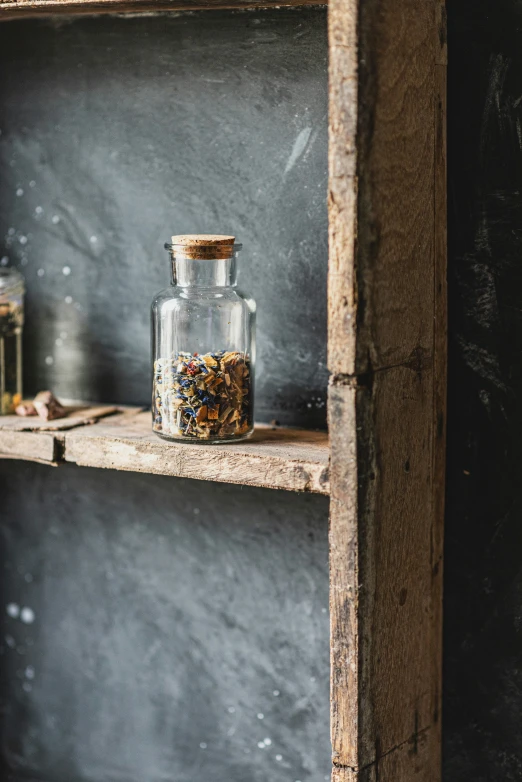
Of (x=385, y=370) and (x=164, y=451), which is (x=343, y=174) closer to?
(x=385, y=370)

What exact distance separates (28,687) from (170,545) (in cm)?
40

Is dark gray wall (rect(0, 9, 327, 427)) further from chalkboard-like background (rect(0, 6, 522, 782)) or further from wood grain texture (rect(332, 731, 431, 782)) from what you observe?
wood grain texture (rect(332, 731, 431, 782))

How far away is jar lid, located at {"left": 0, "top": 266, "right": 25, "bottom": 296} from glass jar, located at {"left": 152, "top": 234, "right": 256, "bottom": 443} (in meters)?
0.29

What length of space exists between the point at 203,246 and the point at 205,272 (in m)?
0.06

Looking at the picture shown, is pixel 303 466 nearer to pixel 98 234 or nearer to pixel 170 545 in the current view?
pixel 170 545

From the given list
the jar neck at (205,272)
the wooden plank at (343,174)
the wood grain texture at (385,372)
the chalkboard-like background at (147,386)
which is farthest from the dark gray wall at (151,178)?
the wooden plank at (343,174)

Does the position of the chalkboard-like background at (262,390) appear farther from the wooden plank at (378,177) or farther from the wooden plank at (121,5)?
the wooden plank at (378,177)

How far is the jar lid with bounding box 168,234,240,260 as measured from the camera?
4.01 feet

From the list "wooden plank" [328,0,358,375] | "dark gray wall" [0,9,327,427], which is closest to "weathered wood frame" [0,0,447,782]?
"wooden plank" [328,0,358,375]

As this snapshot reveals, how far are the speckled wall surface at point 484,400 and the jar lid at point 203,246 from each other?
0.29 metres

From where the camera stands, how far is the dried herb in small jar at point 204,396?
1.20 meters

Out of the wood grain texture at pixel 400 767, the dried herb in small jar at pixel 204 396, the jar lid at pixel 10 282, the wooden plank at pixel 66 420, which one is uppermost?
the jar lid at pixel 10 282

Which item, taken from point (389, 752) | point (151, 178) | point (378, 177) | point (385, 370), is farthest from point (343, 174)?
point (389, 752)

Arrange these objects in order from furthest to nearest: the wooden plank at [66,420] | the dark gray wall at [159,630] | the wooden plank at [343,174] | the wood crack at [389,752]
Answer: the dark gray wall at [159,630]
the wooden plank at [66,420]
the wood crack at [389,752]
the wooden plank at [343,174]
